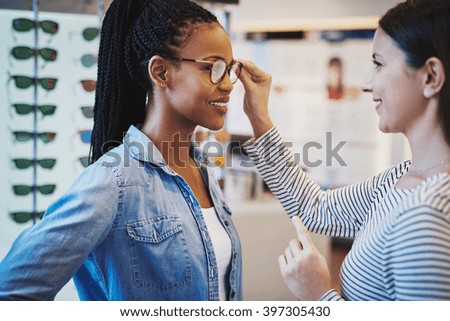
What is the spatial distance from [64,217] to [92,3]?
4.64 feet

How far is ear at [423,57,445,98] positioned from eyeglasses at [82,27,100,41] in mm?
1668

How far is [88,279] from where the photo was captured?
49.3 inches

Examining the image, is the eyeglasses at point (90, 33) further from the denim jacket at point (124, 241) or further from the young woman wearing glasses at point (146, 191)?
the denim jacket at point (124, 241)

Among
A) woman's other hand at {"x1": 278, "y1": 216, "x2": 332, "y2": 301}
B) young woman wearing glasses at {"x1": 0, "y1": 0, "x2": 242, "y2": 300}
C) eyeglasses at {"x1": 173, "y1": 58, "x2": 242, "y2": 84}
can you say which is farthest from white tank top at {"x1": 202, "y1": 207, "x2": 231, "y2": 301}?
eyeglasses at {"x1": 173, "y1": 58, "x2": 242, "y2": 84}

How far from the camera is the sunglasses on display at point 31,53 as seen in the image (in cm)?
223

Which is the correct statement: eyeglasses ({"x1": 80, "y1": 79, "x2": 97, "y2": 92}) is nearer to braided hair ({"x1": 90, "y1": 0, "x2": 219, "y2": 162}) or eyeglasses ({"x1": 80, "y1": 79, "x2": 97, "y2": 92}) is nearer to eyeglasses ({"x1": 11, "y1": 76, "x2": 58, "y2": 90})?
eyeglasses ({"x1": 11, "y1": 76, "x2": 58, "y2": 90})

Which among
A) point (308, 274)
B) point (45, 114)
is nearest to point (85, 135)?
point (45, 114)

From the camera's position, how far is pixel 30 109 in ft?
7.49

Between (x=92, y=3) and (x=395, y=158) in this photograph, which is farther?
(x=395, y=158)

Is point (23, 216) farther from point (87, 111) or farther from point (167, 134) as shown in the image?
point (167, 134)

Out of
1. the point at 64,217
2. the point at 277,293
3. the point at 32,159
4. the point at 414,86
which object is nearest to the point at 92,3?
the point at 32,159

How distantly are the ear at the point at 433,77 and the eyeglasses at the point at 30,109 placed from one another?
68.2 inches

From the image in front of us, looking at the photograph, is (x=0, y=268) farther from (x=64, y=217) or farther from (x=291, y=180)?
(x=291, y=180)

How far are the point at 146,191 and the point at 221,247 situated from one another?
25cm
